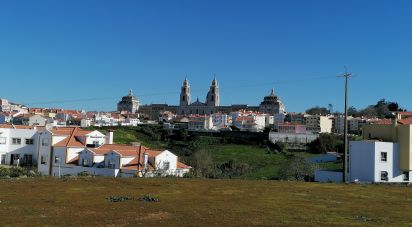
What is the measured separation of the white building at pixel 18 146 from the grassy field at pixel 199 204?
23.6 meters

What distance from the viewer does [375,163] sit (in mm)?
39812

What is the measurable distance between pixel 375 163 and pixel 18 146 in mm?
37641

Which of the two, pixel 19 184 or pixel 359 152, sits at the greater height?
pixel 359 152

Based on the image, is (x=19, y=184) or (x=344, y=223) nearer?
(x=344, y=223)

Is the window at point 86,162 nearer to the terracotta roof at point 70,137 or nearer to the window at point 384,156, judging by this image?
the terracotta roof at point 70,137

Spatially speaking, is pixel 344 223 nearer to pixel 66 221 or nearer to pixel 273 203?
pixel 273 203

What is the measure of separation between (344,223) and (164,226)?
6506mm

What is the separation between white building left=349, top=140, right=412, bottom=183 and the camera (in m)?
39.9

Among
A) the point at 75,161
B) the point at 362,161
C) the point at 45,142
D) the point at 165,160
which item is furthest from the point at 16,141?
the point at 362,161

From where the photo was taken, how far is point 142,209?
2088 cm

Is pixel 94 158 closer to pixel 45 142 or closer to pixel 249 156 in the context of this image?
pixel 45 142

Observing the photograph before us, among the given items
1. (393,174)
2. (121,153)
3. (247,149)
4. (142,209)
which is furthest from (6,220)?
(247,149)

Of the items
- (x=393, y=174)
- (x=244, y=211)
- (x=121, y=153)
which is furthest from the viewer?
(x=121, y=153)

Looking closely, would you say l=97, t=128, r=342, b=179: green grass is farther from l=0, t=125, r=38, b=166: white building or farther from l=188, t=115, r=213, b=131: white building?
l=0, t=125, r=38, b=166: white building
